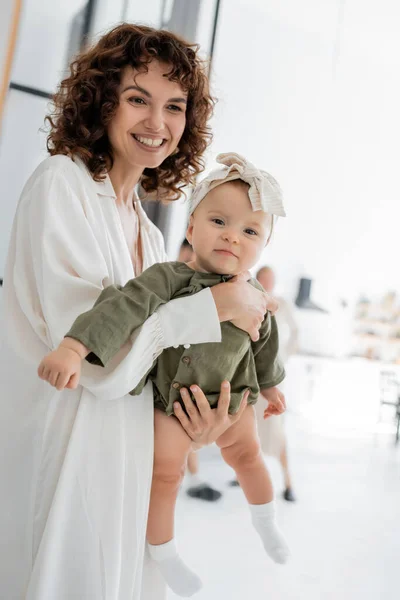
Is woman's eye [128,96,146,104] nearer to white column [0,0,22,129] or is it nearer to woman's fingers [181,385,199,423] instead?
woman's fingers [181,385,199,423]

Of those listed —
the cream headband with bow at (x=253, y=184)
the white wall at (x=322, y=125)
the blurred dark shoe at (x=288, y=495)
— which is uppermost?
the white wall at (x=322, y=125)

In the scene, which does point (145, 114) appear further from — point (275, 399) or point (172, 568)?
point (172, 568)

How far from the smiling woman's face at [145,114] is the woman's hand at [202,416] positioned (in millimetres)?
582

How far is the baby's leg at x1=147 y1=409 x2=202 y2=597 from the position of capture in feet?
3.98

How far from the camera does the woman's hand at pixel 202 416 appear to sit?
1.19m

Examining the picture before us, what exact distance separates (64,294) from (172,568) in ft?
2.19

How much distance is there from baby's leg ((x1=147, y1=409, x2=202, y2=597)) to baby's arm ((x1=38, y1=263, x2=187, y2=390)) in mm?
275

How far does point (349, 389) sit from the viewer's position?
6.97 metres

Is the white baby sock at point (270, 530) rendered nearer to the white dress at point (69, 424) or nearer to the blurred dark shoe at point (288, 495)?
the white dress at point (69, 424)

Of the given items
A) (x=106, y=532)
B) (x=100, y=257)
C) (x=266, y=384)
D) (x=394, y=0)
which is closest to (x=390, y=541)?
(x=266, y=384)

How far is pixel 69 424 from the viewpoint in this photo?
1104 millimetres

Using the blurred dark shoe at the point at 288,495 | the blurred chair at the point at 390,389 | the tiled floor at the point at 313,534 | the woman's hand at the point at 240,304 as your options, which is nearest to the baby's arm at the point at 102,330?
the woman's hand at the point at 240,304

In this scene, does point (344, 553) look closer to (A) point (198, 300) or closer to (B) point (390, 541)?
(B) point (390, 541)

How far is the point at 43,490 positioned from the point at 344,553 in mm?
2444
